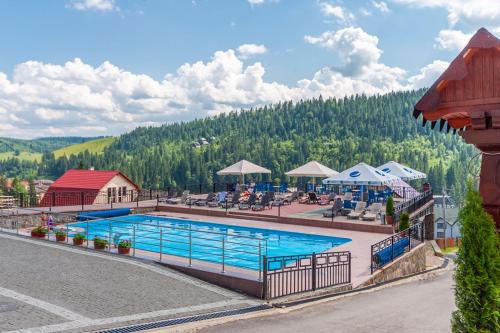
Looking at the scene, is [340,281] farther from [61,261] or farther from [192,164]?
[192,164]

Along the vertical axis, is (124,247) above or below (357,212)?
below

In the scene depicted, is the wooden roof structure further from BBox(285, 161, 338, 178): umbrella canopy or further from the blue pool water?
BBox(285, 161, 338, 178): umbrella canopy

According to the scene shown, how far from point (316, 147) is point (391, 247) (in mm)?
146407

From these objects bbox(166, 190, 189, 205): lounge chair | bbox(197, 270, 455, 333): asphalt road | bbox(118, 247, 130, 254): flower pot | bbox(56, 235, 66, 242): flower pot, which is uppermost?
bbox(166, 190, 189, 205): lounge chair

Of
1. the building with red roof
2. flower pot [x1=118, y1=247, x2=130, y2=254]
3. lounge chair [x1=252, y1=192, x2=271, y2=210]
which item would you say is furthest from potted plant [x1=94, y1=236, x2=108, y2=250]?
the building with red roof

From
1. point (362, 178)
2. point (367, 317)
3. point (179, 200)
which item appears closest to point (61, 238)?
point (367, 317)

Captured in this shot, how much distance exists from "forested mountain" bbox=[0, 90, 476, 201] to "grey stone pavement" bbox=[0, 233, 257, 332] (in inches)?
3914

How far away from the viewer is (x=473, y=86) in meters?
4.27

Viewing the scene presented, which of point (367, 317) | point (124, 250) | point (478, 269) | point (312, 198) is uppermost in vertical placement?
point (478, 269)

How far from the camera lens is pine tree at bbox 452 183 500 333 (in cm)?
427

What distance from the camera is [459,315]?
474cm

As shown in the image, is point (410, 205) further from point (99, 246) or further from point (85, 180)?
point (85, 180)

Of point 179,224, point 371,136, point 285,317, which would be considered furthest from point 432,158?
point 285,317

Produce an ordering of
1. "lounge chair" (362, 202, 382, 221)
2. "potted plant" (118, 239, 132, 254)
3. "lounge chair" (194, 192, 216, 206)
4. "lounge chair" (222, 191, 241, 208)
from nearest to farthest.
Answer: "potted plant" (118, 239, 132, 254), "lounge chair" (362, 202, 382, 221), "lounge chair" (222, 191, 241, 208), "lounge chair" (194, 192, 216, 206)
